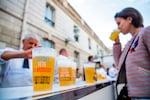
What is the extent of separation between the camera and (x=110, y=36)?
136 centimetres

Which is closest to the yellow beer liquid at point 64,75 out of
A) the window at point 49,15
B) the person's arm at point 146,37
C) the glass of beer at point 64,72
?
the glass of beer at point 64,72

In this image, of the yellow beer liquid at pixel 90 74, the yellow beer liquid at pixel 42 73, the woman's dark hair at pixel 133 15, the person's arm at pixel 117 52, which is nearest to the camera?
the yellow beer liquid at pixel 42 73

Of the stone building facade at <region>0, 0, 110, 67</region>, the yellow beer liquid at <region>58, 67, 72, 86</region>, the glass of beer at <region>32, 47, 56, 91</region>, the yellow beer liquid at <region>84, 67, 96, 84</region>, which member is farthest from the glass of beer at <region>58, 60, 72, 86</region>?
the stone building facade at <region>0, 0, 110, 67</region>

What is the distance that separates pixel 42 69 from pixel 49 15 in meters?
6.81

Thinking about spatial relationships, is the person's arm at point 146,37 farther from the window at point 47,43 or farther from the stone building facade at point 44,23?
the window at point 47,43

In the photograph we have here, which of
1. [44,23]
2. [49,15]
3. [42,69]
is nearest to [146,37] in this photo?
[42,69]

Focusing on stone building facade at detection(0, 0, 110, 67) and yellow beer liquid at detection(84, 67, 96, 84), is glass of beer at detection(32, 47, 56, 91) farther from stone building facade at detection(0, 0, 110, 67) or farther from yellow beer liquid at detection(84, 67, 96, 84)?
stone building facade at detection(0, 0, 110, 67)

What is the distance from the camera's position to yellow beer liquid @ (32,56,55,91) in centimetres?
52

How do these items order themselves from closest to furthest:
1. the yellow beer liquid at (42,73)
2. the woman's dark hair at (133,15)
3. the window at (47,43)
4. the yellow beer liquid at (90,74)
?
the yellow beer liquid at (42,73), the yellow beer liquid at (90,74), the woman's dark hair at (133,15), the window at (47,43)

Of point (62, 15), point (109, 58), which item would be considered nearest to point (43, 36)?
point (62, 15)

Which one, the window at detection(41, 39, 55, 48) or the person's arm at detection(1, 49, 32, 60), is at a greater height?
the window at detection(41, 39, 55, 48)

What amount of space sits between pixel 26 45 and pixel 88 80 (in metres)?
0.91

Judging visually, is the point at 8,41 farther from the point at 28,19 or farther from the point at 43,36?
the point at 43,36

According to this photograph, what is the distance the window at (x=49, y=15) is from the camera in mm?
6774
